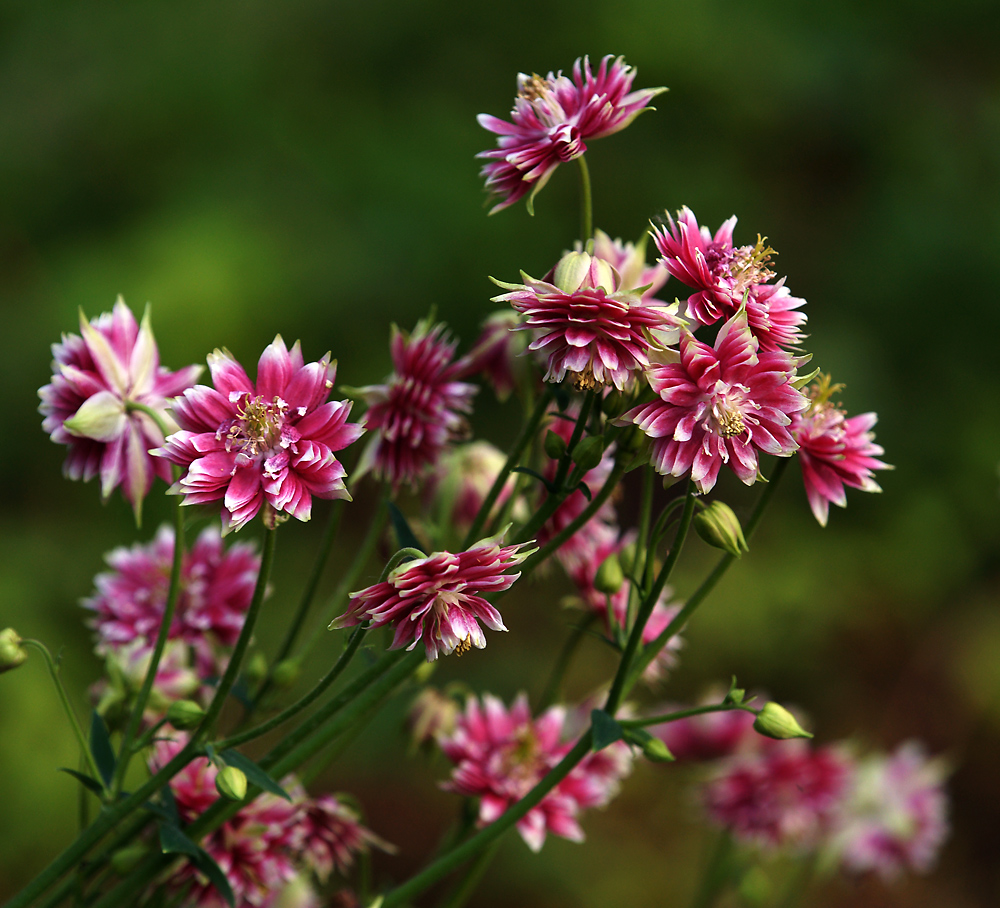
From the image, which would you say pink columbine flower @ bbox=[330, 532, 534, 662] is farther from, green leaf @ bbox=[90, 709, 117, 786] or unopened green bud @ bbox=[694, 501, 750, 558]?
green leaf @ bbox=[90, 709, 117, 786]

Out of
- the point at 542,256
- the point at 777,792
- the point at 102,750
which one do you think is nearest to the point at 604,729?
the point at 102,750

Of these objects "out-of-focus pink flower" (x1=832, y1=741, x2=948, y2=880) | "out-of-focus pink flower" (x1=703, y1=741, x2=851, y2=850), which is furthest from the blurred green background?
"out-of-focus pink flower" (x1=703, y1=741, x2=851, y2=850)

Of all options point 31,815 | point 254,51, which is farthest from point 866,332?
point 31,815

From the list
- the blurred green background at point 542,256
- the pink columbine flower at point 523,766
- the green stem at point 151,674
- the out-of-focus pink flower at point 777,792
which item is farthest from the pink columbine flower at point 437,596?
the blurred green background at point 542,256

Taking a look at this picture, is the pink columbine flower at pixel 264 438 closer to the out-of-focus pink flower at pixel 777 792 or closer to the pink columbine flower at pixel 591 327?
the pink columbine flower at pixel 591 327

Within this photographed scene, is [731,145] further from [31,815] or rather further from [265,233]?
[31,815]
